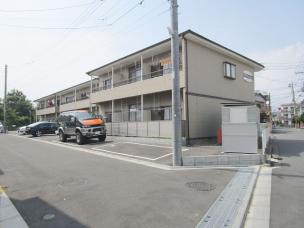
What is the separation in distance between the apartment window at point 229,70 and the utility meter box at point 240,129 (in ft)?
26.3

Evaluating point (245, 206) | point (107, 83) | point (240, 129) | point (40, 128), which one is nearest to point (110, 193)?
point (245, 206)

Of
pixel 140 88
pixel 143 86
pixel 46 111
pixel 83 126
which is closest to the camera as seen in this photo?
pixel 83 126

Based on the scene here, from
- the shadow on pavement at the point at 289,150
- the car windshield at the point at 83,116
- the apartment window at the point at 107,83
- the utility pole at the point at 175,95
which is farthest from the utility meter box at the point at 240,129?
the apartment window at the point at 107,83

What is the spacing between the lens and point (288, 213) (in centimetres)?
499

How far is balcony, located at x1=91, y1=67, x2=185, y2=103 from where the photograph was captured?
17.4 m

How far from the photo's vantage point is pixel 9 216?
5.01 metres

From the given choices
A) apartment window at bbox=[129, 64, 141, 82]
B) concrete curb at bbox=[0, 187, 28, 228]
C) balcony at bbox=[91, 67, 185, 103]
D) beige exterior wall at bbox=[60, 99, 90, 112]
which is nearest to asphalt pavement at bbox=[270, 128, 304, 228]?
concrete curb at bbox=[0, 187, 28, 228]

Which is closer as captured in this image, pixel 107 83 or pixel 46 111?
pixel 107 83

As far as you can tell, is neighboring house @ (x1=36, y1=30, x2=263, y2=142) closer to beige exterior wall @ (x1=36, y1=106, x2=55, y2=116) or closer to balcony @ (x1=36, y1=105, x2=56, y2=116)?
balcony @ (x1=36, y1=105, x2=56, y2=116)

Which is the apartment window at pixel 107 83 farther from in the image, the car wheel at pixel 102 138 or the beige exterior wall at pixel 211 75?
the beige exterior wall at pixel 211 75

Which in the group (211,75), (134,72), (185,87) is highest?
(134,72)

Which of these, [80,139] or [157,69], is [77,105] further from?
[80,139]

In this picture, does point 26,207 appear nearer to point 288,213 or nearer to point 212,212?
point 212,212

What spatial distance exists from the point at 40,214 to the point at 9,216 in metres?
0.58
